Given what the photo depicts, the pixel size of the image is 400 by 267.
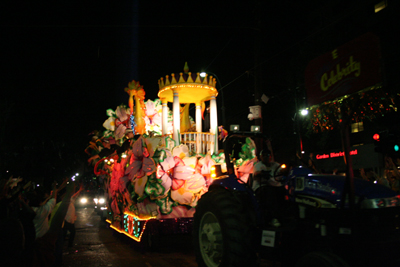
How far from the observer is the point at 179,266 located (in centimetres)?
732

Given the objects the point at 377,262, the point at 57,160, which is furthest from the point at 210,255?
the point at 57,160

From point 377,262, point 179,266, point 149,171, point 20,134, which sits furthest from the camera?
point 20,134

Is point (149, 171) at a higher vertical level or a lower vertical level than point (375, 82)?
lower

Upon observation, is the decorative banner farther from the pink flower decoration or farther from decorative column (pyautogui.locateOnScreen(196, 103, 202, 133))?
decorative column (pyautogui.locateOnScreen(196, 103, 202, 133))

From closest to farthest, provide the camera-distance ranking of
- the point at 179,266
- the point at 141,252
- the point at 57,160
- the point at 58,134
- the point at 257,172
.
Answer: the point at 257,172
the point at 179,266
the point at 141,252
the point at 58,134
the point at 57,160

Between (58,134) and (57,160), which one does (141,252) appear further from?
(57,160)

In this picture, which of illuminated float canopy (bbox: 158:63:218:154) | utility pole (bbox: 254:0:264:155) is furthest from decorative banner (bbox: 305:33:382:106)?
utility pole (bbox: 254:0:264:155)

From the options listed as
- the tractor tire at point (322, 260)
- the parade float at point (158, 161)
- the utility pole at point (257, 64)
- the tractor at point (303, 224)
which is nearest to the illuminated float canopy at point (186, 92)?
the parade float at point (158, 161)

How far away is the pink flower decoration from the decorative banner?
196 inches

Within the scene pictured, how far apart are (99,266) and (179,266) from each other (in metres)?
1.86

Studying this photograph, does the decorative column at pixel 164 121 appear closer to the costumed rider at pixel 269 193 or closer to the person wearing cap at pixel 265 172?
the person wearing cap at pixel 265 172

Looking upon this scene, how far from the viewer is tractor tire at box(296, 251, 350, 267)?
3.39m

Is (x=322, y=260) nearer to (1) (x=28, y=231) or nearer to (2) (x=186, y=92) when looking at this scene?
(1) (x=28, y=231)

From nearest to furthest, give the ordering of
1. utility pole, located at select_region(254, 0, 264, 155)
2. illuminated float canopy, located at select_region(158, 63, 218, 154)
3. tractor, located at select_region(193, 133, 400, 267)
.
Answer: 1. tractor, located at select_region(193, 133, 400, 267)
2. illuminated float canopy, located at select_region(158, 63, 218, 154)
3. utility pole, located at select_region(254, 0, 264, 155)
